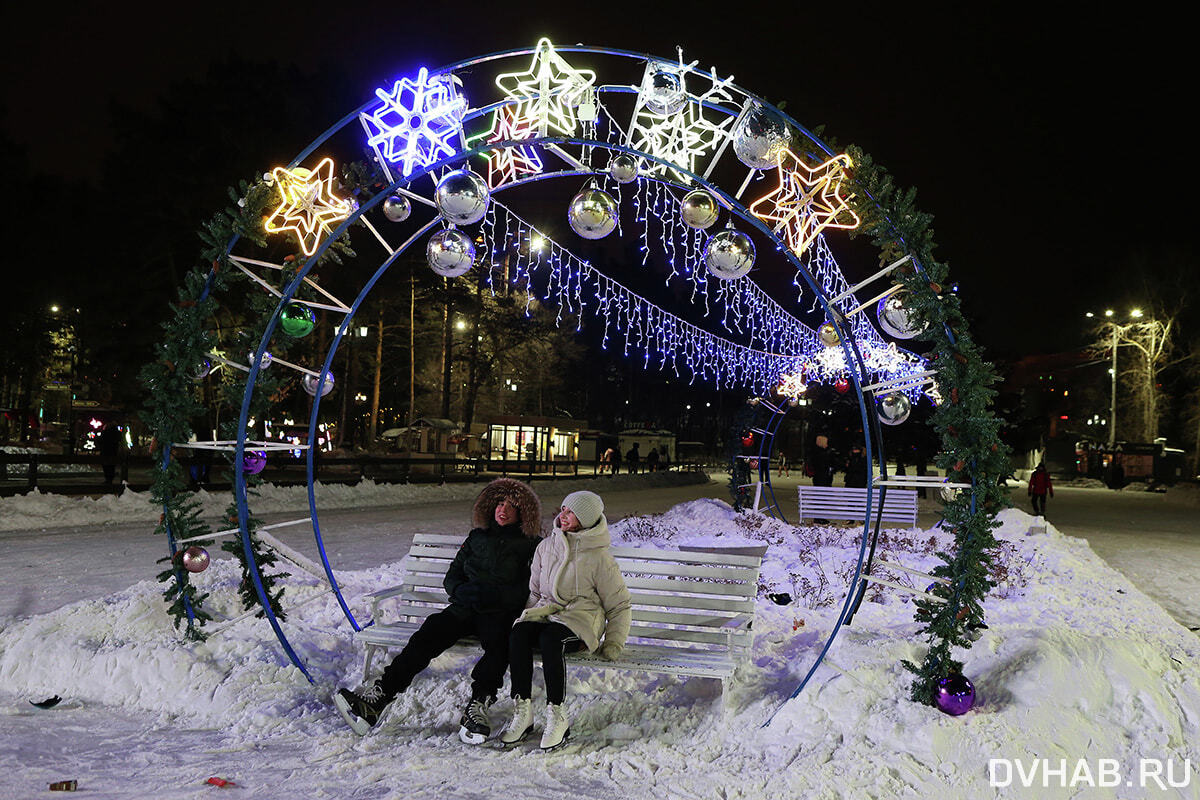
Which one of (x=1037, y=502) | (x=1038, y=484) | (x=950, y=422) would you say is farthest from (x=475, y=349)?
(x=950, y=422)

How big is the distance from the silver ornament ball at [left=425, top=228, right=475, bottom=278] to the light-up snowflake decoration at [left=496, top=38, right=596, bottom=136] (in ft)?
3.62

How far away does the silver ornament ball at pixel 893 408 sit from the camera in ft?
17.3

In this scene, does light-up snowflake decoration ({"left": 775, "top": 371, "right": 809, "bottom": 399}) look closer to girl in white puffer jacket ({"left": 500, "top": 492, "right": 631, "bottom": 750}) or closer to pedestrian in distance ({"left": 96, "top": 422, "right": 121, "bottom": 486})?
girl in white puffer jacket ({"left": 500, "top": 492, "right": 631, "bottom": 750})

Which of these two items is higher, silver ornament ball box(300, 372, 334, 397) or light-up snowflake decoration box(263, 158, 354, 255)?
light-up snowflake decoration box(263, 158, 354, 255)

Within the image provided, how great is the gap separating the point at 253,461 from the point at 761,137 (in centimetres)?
391

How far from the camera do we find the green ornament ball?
561 cm

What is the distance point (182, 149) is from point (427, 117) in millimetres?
19607

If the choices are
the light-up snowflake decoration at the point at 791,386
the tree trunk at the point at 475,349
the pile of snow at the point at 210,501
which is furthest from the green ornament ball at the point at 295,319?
the tree trunk at the point at 475,349

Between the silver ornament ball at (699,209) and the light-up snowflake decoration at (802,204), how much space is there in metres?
0.24

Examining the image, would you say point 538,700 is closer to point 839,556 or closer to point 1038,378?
point 839,556

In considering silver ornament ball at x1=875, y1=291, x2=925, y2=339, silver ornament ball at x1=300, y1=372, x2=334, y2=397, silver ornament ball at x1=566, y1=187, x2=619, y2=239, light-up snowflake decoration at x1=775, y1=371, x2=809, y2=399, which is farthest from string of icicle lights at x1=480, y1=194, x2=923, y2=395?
silver ornament ball at x1=875, y1=291, x2=925, y2=339

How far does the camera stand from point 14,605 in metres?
7.09

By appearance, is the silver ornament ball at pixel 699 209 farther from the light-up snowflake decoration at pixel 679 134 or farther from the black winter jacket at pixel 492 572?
the black winter jacket at pixel 492 572

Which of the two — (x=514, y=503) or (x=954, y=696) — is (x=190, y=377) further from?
(x=954, y=696)
